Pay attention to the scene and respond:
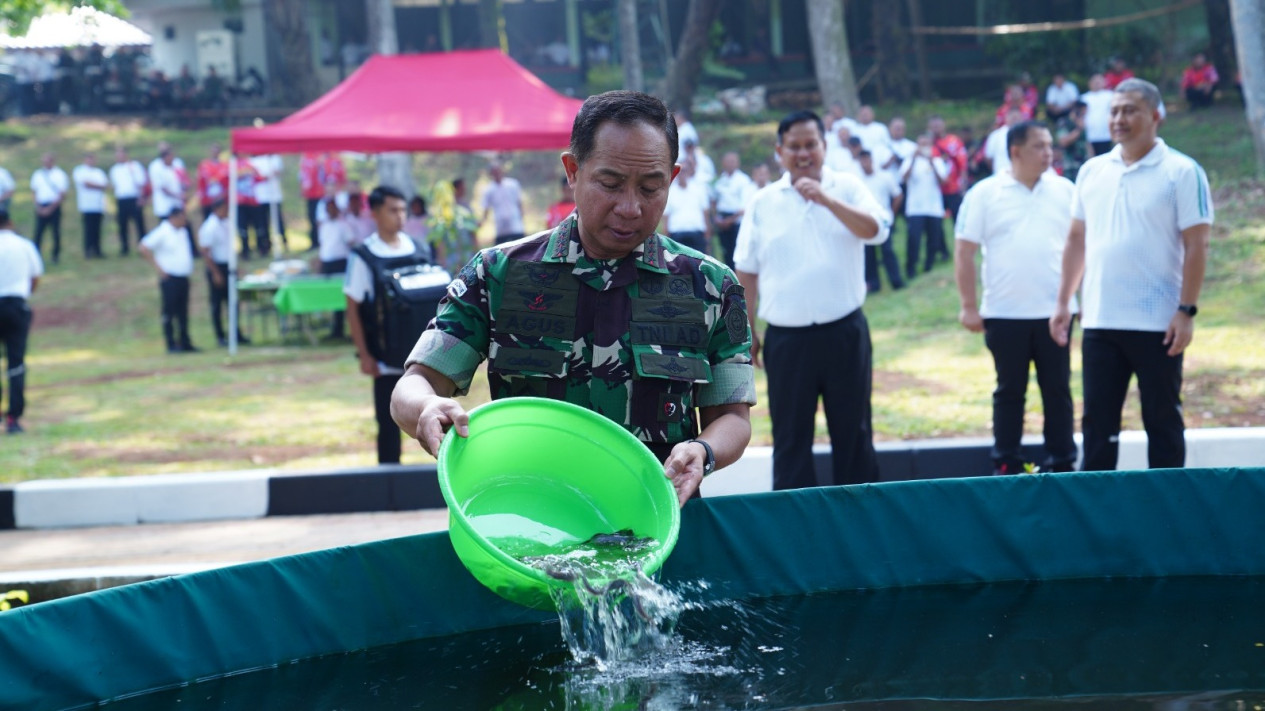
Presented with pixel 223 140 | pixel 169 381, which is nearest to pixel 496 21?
pixel 223 140

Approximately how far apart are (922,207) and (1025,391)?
10870mm

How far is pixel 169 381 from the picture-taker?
45.8 feet

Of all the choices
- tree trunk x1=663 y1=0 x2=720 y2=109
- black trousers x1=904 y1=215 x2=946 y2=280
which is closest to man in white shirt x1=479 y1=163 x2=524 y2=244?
black trousers x1=904 y1=215 x2=946 y2=280

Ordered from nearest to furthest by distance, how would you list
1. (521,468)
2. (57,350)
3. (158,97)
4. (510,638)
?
(521,468)
(510,638)
(57,350)
(158,97)

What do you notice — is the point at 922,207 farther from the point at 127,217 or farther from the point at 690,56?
the point at 127,217

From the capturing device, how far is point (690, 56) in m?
28.7

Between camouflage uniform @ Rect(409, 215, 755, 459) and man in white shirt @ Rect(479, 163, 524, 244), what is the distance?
1601cm

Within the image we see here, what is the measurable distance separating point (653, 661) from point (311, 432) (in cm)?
746

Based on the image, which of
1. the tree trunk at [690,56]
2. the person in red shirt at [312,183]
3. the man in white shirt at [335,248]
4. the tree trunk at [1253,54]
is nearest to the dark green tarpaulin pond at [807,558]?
the man in white shirt at [335,248]

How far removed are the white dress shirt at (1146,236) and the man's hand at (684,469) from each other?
3.47 meters

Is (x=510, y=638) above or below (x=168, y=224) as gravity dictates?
below

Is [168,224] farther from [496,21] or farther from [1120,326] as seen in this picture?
[496,21]

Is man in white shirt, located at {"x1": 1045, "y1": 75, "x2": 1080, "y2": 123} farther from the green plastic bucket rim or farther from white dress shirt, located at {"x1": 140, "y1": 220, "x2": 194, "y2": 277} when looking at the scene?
the green plastic bucket rim

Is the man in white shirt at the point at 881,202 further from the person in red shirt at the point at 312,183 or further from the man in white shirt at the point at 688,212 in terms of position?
the person in red shirt at the point at 312,183
